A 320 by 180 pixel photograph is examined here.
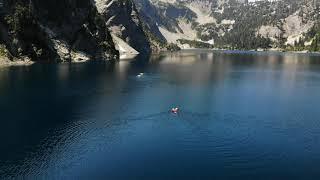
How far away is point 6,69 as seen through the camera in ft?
611

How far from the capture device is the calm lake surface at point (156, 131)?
62281 millimetres

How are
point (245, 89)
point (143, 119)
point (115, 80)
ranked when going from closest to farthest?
point (143, 119) → point (245, 89) → point (115, 80)

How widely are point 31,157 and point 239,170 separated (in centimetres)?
3307

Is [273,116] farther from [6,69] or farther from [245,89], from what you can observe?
[6,69]

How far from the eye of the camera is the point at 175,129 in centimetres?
8644

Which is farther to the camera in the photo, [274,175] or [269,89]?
[269,89]

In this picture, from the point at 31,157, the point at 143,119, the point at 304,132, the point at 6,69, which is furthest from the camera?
the point at 6,69

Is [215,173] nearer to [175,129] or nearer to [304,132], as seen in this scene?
[175,129]

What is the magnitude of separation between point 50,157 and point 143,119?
32.5m

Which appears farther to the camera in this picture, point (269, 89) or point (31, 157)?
point (269, 89)

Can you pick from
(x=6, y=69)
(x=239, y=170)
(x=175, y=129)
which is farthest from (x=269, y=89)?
(x=6, y=69)

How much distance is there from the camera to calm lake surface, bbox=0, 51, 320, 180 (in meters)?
62.3

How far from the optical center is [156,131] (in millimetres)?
84688

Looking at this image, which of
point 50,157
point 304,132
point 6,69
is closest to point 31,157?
point 50,157
